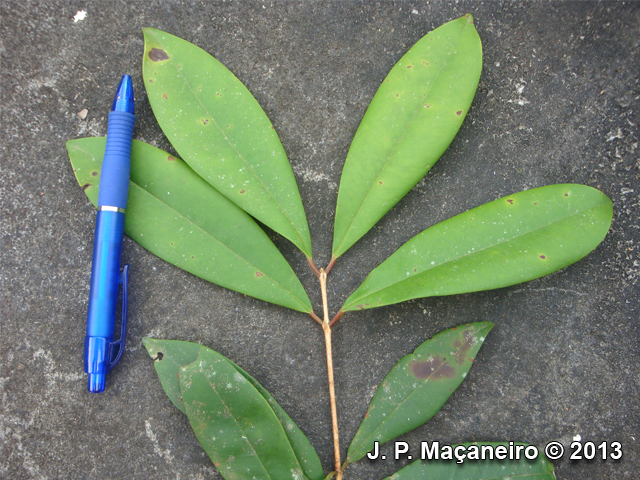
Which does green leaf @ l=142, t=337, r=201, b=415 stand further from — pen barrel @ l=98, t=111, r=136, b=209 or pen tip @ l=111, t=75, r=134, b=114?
pen tip @ l=111, t=75, r=134, b=114

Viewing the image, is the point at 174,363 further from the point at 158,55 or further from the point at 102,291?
the point at 158,55

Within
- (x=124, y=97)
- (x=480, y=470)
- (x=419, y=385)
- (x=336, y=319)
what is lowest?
(x=480, y=470)

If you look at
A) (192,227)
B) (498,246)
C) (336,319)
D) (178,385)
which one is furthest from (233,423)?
(498,246)

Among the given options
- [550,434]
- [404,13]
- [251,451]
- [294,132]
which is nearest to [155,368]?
[251,451]

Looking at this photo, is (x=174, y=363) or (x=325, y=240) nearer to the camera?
(x=174, y=363)

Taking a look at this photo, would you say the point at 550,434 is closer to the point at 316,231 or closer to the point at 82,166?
the point at 316,231

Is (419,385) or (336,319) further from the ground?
(336,319)

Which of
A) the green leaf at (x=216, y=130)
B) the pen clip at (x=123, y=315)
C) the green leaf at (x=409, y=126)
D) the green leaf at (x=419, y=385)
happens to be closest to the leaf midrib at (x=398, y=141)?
the green leaf at (x=409, y=126)
